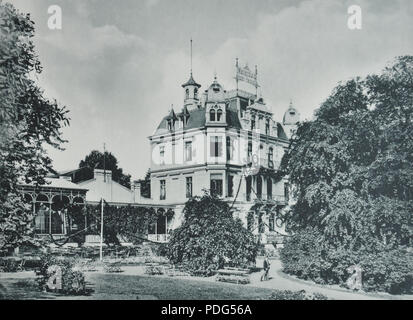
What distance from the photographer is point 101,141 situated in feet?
55.1

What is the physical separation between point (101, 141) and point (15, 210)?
4012 mm

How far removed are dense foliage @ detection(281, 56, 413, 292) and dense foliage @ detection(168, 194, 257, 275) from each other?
221 cm

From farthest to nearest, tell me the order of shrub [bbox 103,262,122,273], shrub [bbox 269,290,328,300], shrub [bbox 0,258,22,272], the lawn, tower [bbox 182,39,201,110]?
1. tower [bbox 182,39,201,110]
2. shrub [bbox 103,262,122,273]
3. shrub [bbox 0,258,22,272]
4. the lawn
5. shrub [bbox 269,290,328,300]

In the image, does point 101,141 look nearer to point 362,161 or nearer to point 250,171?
point 362,161

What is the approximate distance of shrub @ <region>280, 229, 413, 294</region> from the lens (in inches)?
615

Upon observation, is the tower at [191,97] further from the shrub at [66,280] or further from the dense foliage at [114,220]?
the shrub at [66,280]

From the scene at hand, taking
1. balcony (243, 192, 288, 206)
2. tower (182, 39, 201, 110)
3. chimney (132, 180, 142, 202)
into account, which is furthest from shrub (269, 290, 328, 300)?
tower (182, 39, 201, 110)

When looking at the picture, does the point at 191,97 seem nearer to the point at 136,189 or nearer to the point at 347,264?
the point at 136,189

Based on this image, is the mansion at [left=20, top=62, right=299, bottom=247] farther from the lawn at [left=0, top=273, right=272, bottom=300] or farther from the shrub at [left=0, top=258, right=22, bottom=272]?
the lawn at [left=0, top=273, right=272, bottom=300]

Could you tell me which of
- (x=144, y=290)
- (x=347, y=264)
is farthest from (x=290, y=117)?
(x=144, y=290)

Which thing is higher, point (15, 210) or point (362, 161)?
point (362, 161)

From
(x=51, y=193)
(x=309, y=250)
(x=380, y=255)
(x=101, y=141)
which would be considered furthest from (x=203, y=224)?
(x=51, y=193)

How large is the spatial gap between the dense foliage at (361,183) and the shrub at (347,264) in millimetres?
32
